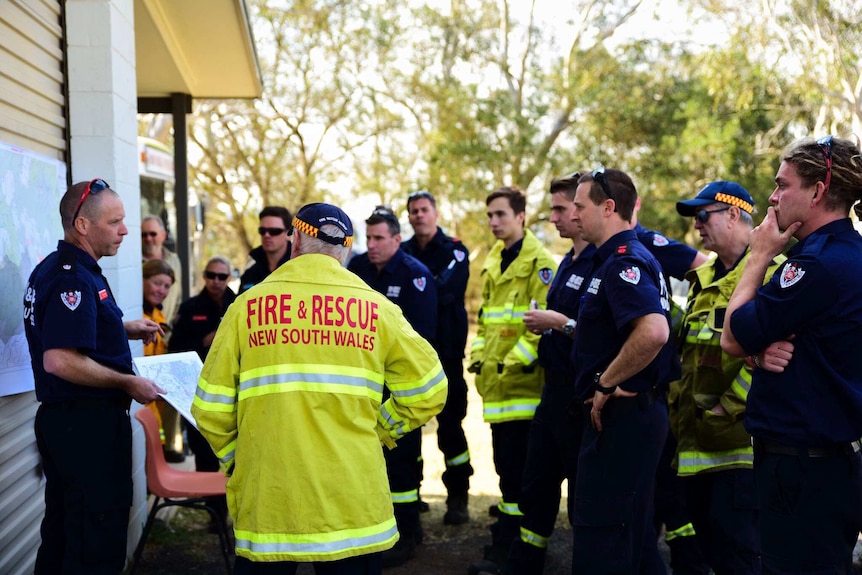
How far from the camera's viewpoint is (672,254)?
5.56 metres

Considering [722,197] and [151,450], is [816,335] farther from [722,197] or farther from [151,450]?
[151,450]

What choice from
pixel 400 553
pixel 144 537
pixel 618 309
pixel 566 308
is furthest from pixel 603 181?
pixel 144 537

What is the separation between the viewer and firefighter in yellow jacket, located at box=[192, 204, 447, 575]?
2945 mm

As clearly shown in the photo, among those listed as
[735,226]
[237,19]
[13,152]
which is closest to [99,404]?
[13,152]

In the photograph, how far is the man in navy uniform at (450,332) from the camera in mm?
6309

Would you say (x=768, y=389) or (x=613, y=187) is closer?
(x=768, y=389)

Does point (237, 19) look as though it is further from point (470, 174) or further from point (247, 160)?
point (247, 160)

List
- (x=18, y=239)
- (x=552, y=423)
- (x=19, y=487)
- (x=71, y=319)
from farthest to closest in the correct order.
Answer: (x=552, y=423) → (x=19, y=487) → (x=18, y=239) → (x=71, y=319)

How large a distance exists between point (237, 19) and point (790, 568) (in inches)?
244

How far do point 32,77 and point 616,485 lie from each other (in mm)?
3709

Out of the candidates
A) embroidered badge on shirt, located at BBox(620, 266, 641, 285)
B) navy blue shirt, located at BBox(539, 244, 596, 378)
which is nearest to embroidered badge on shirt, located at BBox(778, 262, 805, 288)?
embroidered badge on shirt, located at BBox(620, 266, 641, 285)

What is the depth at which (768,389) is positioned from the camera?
3059 mm

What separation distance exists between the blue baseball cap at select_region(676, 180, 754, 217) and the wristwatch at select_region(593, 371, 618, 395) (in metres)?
1.33

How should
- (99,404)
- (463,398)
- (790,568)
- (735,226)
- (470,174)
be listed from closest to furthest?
(790,568)
(99,404)
(735,226)
(463,398)
(470,174)
